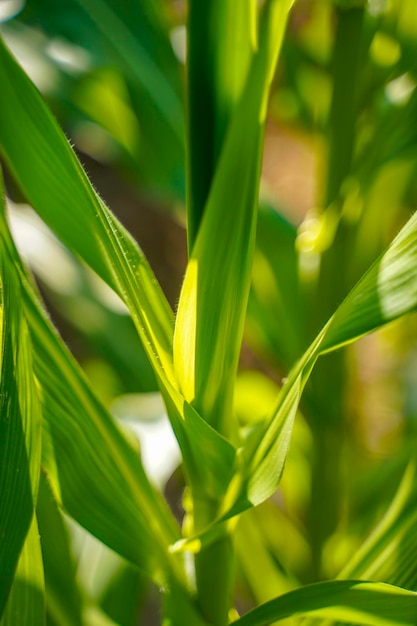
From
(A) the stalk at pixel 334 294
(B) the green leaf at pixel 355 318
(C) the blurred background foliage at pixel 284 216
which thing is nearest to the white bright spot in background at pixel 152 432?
(C) the blurred background foliage at pixel 284 216

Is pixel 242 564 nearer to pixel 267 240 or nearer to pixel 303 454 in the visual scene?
pixel 303 454

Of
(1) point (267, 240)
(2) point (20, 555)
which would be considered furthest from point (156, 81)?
(2) point (20, 555)

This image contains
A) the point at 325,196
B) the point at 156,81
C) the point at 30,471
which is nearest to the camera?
the point at 30,471

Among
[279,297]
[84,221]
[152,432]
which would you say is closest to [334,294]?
[279,297]

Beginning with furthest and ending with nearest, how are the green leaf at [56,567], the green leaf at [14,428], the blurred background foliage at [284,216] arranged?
the blurred background foliage at [284,216], the green leaf at [56,567], the green leaf at [14,428]

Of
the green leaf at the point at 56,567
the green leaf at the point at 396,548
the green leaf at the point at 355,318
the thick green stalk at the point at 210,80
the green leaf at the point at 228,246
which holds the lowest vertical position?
the green leaf at the point at 396,548

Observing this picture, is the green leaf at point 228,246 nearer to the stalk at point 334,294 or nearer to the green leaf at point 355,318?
the green leaf at point 355,318
